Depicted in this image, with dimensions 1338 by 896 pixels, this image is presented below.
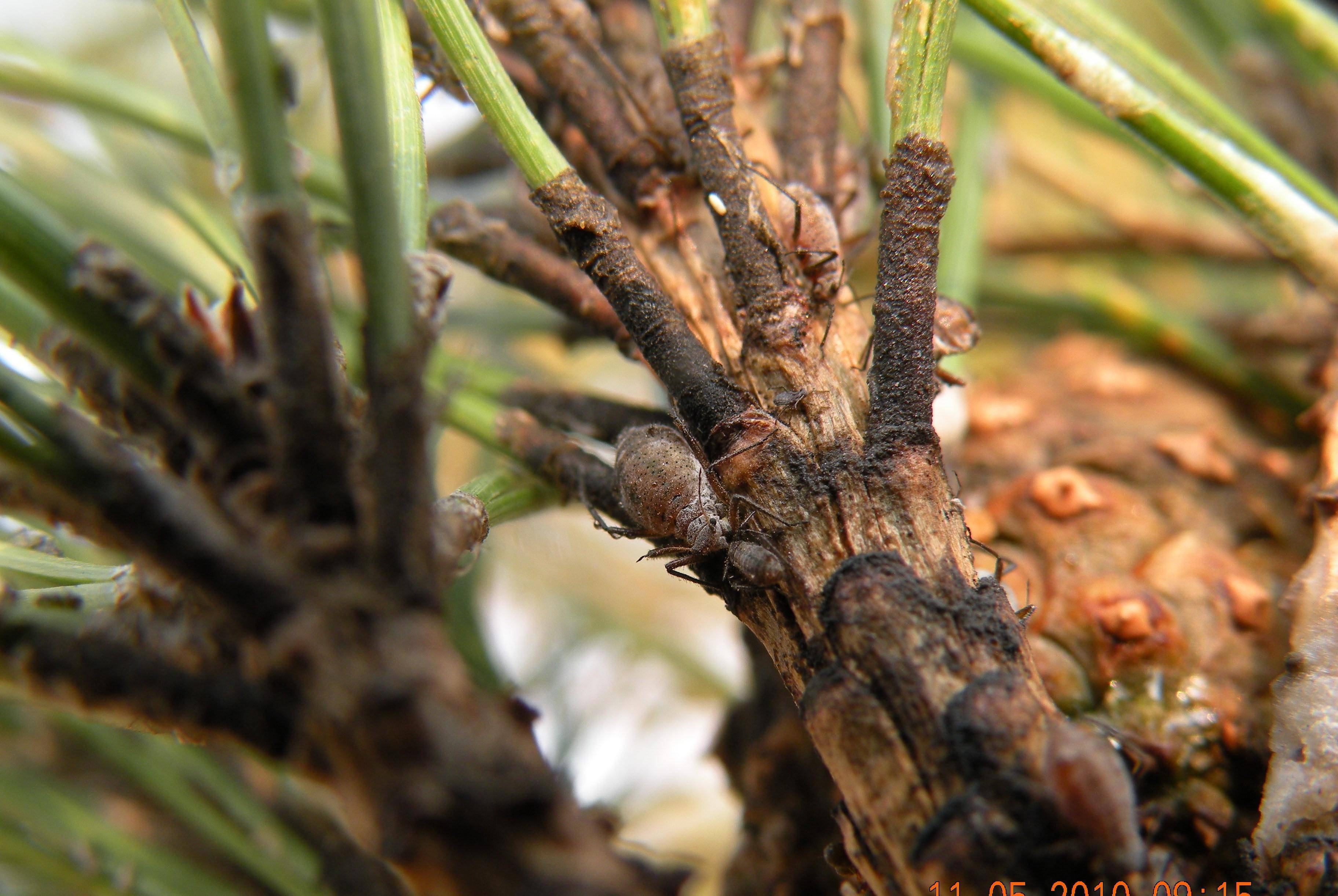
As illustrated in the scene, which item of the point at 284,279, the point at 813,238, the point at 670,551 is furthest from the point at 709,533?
the point at 284,279

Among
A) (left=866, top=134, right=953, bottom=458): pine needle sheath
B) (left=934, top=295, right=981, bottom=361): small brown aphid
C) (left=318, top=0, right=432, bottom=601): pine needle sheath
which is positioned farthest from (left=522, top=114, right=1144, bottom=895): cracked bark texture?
(left=318, top=0, right=432, bottom=601): pine needle sheath

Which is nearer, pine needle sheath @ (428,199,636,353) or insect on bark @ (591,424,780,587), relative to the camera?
insect on bark @ (591,424,780,587)

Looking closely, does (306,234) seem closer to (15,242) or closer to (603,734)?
(15,242)

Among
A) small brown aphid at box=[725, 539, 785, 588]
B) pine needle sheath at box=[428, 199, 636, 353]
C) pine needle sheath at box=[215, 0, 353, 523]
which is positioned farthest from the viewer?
pine needle sheath at box=[428, 199, 636, 353]

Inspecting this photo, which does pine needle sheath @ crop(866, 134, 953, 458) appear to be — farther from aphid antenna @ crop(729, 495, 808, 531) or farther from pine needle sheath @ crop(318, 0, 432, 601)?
pine needle sheath @ crop(318, 0, 432, 601)

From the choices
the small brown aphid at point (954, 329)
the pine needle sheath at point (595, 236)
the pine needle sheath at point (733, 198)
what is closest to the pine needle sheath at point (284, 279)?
the pine needle sheath at point (595, 236)

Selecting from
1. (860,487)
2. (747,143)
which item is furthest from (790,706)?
(747,143)
